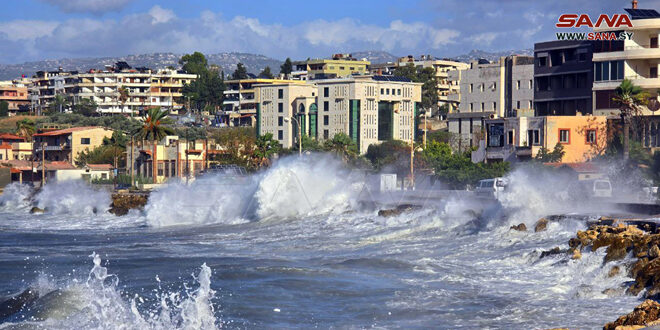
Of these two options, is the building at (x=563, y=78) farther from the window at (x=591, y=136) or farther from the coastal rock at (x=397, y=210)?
the coastal rock at (x=397, y=210)

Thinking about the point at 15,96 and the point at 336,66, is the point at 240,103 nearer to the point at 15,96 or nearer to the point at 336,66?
the point at 336,66

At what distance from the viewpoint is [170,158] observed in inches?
3366

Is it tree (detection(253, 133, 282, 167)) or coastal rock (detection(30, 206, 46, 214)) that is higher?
tree (detection(253, 133, 282, 167))

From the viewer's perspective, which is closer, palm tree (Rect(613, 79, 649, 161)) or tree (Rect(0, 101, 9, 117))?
palm tree (Rect(613, 79, 649, 161))

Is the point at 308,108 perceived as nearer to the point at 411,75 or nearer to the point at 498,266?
the point at 411,75

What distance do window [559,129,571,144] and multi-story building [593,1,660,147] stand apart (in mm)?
2314

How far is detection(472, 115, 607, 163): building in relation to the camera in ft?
191

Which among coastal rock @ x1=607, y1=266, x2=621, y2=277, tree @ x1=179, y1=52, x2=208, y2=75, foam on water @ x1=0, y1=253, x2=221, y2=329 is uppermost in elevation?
tree @ x1=179, y1=52, x2=208, y2=75

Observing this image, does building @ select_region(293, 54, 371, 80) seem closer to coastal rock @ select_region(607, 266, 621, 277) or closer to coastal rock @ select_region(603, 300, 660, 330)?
coastal rock @ select_region(607, 266, 621, 277)

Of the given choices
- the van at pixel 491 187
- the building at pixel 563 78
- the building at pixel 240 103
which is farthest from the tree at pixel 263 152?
the building at pixel 240 103

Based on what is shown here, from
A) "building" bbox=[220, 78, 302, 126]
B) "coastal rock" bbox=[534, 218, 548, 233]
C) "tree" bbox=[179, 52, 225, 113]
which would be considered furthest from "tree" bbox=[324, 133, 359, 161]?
"tree" bbox=[179, 52, 225, 113]

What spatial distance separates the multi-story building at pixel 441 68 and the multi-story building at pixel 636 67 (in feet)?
266

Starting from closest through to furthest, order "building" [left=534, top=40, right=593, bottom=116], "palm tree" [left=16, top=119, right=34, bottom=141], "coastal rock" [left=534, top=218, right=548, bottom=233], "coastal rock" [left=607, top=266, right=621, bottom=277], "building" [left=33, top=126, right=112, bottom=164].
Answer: "coastal rock" [left=607, top=266, right=621, bottom=277] < "coastal rock" [left=534, top=218, right=548, bottom=233] < "building" [left=534, top=40, right=593, bottom=116] < "building" [left=33, top=126, right=112, bottom=164] < "palm tree" [left=16, top=119, right=34, bottom=141]

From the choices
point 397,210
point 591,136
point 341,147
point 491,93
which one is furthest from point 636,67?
point 491,93
